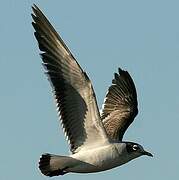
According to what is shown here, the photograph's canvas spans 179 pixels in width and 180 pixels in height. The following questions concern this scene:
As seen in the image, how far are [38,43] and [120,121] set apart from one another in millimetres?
5216

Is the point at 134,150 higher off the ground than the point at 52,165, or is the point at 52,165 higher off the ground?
the point at 134,150

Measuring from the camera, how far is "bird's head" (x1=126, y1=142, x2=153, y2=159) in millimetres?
19781

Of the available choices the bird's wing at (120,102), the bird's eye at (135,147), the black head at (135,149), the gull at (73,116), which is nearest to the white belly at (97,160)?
the gull at (73,116)

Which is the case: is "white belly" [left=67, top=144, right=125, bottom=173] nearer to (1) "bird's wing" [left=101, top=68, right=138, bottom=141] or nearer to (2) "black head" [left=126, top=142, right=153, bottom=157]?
(2) "black head" [left=126, top=142, right=153, bottom=157]

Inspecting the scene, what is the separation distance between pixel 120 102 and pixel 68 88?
21.1 feet

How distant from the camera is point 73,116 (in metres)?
19.3

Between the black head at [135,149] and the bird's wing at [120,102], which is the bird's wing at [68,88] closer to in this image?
the black head at [135,149]

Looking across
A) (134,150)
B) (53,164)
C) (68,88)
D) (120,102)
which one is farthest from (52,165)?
(120,102)

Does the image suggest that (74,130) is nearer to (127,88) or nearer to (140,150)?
(140,150)

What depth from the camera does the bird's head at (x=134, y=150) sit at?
19781 mm

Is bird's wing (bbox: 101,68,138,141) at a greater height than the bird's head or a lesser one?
greater

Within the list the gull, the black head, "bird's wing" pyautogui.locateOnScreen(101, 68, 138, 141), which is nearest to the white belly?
the gull

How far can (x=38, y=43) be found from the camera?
19172mm

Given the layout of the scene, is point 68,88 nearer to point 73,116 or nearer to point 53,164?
point 73,116
